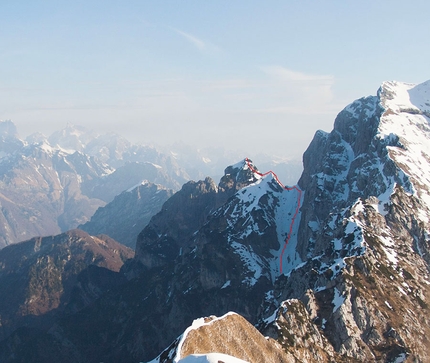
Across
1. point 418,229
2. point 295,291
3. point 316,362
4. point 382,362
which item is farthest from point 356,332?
point 418,229

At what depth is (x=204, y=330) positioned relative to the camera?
339 ft

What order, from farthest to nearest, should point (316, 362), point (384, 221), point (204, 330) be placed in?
point (384, 221) < point (316, 362) < point (204, 330)

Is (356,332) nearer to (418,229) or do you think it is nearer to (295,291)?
(295,291)

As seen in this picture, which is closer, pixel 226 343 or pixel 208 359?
pixel 208 359

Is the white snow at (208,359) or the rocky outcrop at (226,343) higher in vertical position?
the white snow at (208,359)

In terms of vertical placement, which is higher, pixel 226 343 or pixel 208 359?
pixel 208 359

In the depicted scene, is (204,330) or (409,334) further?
(409,334)

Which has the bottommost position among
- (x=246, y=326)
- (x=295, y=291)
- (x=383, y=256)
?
(x=295, y=291)

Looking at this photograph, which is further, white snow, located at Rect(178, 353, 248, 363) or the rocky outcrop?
the rocky outcrop

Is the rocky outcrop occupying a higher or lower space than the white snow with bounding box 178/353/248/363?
lower

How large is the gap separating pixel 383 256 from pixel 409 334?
116 feet

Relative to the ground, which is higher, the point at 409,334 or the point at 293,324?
the point at 293,324

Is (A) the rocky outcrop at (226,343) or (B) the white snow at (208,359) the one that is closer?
(B) the white snow at (208,359)

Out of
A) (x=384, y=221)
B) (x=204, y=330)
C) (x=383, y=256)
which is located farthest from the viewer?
(x=384, y=221)
